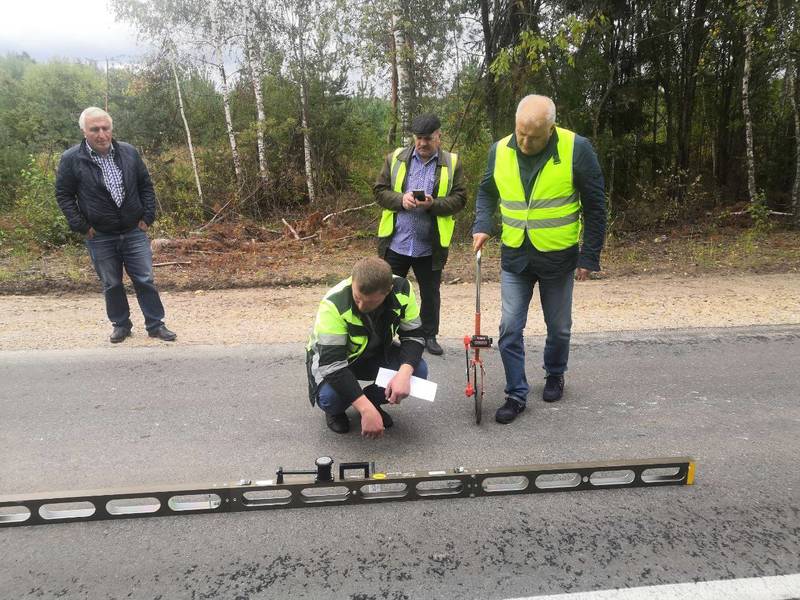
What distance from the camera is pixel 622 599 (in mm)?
2152

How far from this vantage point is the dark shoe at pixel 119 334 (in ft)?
17.7

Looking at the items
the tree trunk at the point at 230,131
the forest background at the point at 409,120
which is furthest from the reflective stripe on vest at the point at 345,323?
the tree trunk at the point at 230,131

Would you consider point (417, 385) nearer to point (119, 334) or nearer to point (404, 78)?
point (119, 334)

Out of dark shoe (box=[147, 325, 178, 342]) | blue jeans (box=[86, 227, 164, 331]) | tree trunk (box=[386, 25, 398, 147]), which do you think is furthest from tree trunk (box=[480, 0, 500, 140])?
dark shoe (box=[147, 325, 178, 342])

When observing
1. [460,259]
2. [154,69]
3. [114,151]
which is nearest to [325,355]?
[114,151]

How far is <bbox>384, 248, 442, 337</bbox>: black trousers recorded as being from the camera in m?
4.68

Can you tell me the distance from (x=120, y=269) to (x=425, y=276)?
2992 millimetres

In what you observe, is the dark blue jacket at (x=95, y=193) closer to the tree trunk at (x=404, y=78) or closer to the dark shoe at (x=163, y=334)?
the dark shoe at (x=163, y=334)

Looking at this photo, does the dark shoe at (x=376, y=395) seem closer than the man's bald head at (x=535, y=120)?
No

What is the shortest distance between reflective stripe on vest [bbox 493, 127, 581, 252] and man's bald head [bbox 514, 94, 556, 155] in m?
0.15

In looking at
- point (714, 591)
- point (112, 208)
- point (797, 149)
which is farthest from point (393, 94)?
point (714, 591)

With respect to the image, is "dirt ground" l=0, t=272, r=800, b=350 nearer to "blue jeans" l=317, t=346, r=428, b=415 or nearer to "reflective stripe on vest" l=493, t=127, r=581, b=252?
"blue jeans" l=317, t=346, r=428, b=415

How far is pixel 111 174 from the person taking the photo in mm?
5094

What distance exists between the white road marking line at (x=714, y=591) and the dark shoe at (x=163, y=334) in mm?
4329
